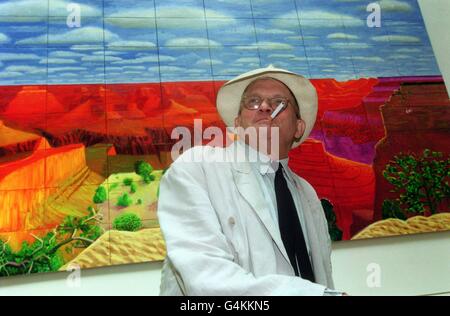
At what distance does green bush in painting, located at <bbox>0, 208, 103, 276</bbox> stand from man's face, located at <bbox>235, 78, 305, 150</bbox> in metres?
0.81

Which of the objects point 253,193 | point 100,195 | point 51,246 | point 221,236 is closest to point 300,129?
point 253,193

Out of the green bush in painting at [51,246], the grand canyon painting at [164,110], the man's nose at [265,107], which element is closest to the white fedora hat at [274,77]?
the man's nose at [265,107]

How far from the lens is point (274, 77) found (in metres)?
1.32

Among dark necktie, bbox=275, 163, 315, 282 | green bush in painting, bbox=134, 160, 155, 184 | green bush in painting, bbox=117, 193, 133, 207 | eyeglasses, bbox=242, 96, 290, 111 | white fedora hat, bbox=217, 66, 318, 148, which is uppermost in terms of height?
white fedora hat, bbox=217, 66, 318, 148

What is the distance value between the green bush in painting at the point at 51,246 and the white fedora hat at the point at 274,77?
763 millimetres

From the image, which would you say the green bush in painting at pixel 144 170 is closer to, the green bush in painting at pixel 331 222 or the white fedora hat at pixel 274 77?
the white fedora hat at pixel 274 77

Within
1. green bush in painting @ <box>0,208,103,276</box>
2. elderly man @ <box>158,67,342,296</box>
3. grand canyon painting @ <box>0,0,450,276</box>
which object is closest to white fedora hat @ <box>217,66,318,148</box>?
elderly man @ <box>158,67,342,296</box>

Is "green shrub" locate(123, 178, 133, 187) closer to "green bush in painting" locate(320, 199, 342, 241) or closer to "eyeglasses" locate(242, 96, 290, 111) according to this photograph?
"eyeglasses" locate(242, 96, 290, 111)

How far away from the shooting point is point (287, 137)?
50.5 inches

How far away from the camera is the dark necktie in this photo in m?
1.07

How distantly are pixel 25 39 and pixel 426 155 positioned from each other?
7.22ft

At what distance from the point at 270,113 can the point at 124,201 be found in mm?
827

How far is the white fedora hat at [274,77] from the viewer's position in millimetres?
1300

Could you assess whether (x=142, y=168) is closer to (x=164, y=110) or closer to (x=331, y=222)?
(x=164, y=110)
